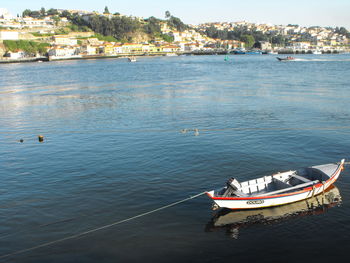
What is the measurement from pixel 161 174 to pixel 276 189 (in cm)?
684

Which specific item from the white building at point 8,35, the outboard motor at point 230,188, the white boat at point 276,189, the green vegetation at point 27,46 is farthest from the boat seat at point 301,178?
the white building at point 8,35

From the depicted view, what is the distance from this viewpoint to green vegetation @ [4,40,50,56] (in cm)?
17850

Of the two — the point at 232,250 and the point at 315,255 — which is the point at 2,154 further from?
the point at 315,255

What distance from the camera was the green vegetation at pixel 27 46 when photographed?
178500 mm

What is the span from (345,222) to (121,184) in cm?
1146

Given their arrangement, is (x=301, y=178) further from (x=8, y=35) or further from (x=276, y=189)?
(x=8, y=35)

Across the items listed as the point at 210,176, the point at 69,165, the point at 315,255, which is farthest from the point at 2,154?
the point at 315,255

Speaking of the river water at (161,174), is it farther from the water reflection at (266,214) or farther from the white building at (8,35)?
the white building at (8,35)

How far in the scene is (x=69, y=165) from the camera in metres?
24.0

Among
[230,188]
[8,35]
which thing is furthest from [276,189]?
[8,35]

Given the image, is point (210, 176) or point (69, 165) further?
point (69, 165)

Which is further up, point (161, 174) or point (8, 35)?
point (8, 35)

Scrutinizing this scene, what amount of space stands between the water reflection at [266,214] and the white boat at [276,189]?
289 mm

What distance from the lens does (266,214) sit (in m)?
16.8
